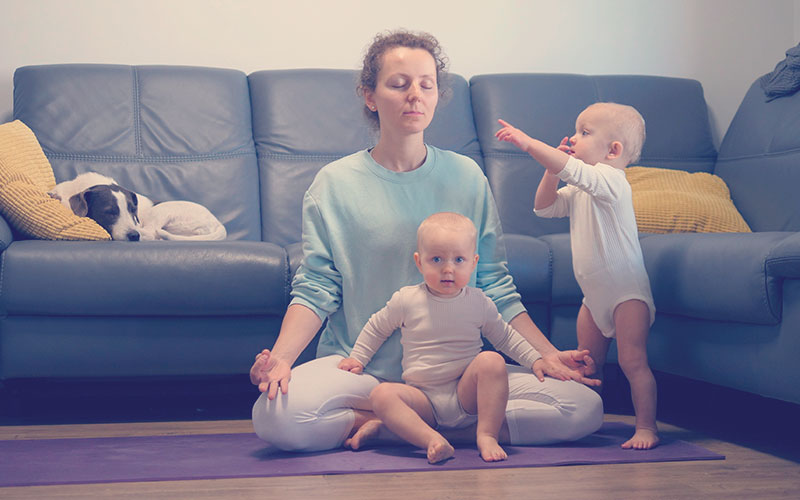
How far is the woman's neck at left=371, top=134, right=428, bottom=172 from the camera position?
191 centimetres

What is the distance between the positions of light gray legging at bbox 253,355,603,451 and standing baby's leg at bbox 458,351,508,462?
0.27 feet

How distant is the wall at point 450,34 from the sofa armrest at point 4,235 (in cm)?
115

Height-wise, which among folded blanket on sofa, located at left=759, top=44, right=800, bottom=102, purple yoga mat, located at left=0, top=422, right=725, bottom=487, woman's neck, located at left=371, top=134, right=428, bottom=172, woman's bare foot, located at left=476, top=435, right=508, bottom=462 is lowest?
purple yoga mat, located at left=0, top=422, right=725, bottom=487

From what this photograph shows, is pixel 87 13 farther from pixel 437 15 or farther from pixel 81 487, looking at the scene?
pixel 81 487

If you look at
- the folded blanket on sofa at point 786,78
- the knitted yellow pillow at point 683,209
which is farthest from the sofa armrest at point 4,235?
the folded blanket on sofa at point 786,78

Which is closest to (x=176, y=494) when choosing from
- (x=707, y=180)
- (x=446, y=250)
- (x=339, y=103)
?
(x=446, y=250)

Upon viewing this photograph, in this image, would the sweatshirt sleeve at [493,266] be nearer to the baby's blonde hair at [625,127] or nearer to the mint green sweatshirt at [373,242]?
the mint green sweatshirt at [373,242]

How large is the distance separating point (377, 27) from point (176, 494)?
2360mm

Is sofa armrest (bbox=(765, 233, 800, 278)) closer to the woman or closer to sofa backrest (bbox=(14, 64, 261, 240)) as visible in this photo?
the woman

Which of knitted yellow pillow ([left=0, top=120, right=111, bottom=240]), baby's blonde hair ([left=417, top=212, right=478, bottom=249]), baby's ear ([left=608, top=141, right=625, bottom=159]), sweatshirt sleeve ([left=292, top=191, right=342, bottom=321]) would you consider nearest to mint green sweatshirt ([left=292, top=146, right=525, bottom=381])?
sweatshirt sleeve ([left=292, top=191, right=342, bottom=321])

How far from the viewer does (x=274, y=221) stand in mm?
2889

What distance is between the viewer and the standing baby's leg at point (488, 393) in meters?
1.67

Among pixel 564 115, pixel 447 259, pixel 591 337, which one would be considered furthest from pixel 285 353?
pixel 564 115

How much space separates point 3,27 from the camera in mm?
3086
